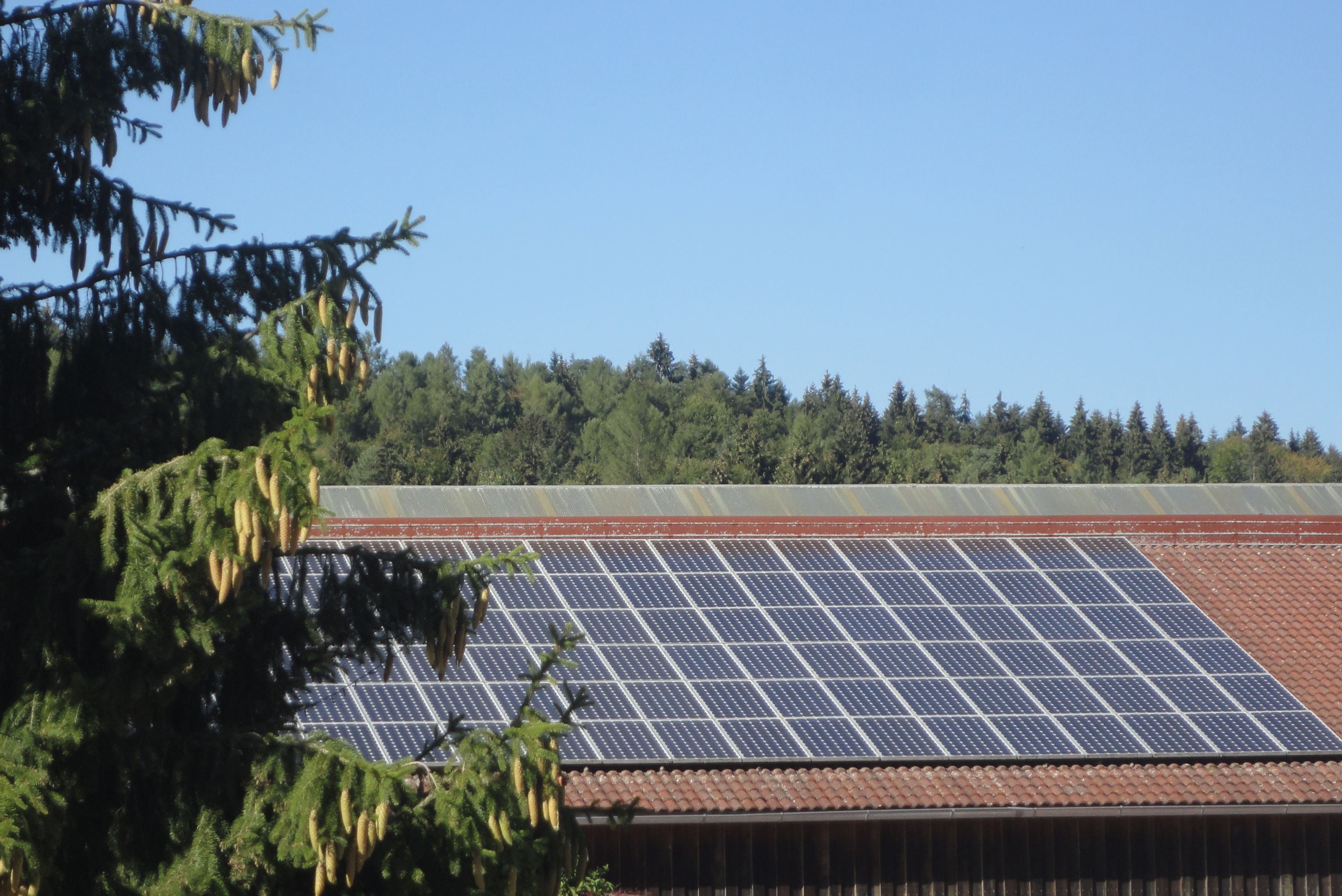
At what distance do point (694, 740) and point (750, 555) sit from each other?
543 cm

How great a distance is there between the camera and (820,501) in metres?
24.5

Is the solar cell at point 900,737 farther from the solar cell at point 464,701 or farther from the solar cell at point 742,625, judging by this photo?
the solar cell at point 464,701

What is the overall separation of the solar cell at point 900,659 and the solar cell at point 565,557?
3.99 meters

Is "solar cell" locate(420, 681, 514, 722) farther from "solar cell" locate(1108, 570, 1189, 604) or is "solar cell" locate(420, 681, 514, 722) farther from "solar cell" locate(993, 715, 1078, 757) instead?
"solar cell" locate(1108, 570, 1189, 604)

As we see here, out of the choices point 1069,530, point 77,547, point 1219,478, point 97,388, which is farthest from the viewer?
point 1219,478

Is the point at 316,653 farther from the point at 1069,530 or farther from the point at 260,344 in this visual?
the point at 1069,530

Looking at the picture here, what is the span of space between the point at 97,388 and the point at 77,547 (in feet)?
5.25

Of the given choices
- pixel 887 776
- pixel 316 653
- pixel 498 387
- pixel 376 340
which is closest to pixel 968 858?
pixel 887 776

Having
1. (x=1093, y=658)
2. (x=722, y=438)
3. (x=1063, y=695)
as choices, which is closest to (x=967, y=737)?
(x=1063, y=695)

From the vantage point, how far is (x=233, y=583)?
8.01 metres

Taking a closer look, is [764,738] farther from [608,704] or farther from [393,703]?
[393,703]

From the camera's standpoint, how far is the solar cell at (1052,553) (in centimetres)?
2234

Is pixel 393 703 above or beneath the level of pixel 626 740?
above

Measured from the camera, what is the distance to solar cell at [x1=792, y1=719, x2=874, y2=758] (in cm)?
1708
